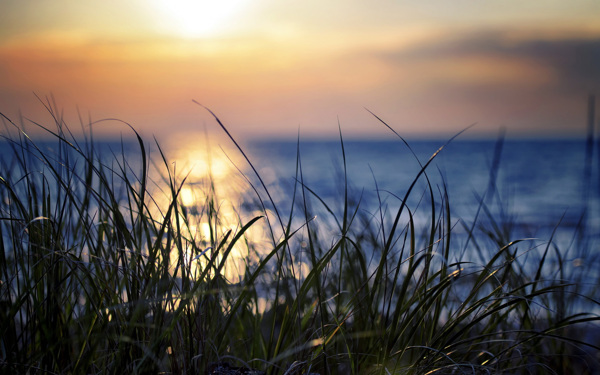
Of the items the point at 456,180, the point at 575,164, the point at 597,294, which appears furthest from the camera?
the point at 575,164

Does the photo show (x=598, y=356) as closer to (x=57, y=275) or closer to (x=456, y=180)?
(x=57, y=275)

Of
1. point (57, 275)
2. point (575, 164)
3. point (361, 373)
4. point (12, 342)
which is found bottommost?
point (575, 164)

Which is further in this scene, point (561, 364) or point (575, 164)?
point (575, 164)

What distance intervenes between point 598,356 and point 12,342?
2597 millimetres

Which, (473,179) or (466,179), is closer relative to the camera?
(466,179)

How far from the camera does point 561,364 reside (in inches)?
75.3

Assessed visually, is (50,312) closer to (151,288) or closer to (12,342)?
(12,342)

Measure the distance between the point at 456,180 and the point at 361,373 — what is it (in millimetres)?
17672

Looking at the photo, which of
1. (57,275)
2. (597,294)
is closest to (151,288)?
(57,275)

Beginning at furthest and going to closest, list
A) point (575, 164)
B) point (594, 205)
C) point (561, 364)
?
point (575, 164)
point (594, 205)
point (561, 364)

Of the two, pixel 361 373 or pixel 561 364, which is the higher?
pixel 361 373

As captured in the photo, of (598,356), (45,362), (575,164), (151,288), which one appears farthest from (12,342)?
(575,164)

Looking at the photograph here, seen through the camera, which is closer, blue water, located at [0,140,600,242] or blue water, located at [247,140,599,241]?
blue water, located at [0,140,600,242]

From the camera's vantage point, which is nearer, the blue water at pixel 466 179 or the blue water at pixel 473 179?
the blue water at pixel 466 179
